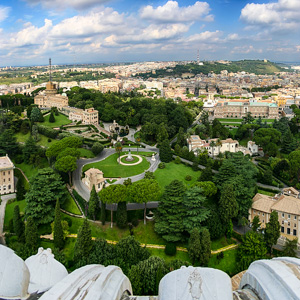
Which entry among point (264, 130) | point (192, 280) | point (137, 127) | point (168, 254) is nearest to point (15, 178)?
point (168, 254)

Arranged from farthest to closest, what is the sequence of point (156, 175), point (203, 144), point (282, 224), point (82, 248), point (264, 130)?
point (264, 130) < point (203, 144) < point (156, 175) < point (282, 224) < point (82, 248)

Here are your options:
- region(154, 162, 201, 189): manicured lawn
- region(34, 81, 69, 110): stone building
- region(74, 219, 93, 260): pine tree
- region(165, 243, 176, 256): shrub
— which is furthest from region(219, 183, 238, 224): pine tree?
region(34, 81, 69, 110): stone building

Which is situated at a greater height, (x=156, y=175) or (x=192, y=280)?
(x=192, y=280)

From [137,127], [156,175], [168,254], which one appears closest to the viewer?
[168,254]

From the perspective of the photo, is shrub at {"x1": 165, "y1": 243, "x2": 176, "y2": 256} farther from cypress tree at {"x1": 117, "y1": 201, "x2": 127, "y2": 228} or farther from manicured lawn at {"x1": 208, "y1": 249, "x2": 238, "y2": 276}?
cypress tree at {"x1": 117, "y1": 201, "x2": 127, "y2": 228}

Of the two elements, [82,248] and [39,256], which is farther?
[82,248]

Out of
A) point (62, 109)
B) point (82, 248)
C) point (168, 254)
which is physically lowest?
point (168, 254)

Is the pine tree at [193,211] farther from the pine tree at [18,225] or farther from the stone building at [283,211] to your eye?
the pine tree at [18,225]

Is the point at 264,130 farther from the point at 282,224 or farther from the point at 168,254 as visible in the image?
the point at 168,254
